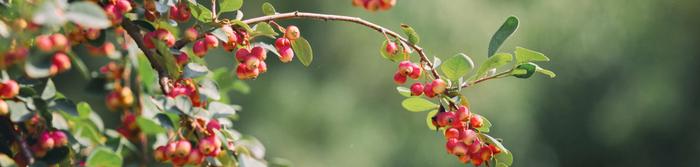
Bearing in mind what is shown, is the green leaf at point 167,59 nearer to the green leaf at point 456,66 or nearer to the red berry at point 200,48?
the red berry at point 200,48

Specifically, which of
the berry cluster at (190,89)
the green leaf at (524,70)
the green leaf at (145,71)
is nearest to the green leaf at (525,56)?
the green leaf at (524,70)

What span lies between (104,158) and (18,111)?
118mm

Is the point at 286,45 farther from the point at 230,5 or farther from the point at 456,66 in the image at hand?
the point at 456,66

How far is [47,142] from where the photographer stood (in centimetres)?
70

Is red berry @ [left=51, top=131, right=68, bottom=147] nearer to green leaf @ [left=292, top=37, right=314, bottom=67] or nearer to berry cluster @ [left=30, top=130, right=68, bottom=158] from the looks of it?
berry cluster @ [left=30, top=130, right=68, bottom=158]

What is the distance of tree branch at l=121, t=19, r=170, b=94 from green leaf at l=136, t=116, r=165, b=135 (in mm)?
111

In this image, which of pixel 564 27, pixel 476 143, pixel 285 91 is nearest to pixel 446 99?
pixel 476 143

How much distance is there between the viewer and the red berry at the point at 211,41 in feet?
2.73

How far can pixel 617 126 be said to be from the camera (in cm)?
464

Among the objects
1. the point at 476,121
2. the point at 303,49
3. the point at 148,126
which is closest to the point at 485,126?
the point at 476,121

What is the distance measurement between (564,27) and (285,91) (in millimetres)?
1366

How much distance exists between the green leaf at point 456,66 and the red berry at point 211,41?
209 mm

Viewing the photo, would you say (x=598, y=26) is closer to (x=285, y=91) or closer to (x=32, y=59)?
(x=285, y=91)

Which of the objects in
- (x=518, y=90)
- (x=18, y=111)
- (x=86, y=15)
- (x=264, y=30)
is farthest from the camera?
(x=518, y=90)
